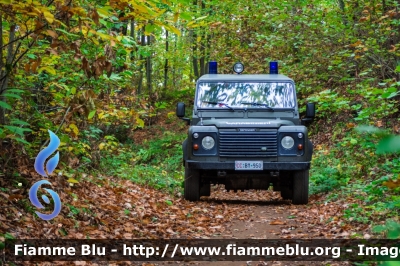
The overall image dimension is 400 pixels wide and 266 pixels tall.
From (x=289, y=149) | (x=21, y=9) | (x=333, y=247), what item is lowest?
(x=333, y=247)

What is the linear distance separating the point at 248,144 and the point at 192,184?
1235 millimetres

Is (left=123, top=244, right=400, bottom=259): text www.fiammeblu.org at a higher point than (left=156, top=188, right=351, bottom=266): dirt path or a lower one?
higher

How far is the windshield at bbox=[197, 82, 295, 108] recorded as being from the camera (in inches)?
356

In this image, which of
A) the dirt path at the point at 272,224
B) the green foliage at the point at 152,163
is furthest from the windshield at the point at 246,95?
the green foliage at the point at 152,163

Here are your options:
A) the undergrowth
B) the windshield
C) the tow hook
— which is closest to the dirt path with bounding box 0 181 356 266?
the undergrowth

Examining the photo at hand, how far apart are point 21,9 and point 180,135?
17191 mm

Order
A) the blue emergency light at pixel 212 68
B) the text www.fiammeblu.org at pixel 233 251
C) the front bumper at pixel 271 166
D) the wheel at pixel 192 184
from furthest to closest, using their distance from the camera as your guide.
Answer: the blue emergency light at pixel 212 68 → the wheel at pixel 192 184 → the front bumper at pixel 271 166 → the text www.fiammeblu.org at pixel 233 251

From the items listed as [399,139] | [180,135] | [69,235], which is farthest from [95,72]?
[180,135]

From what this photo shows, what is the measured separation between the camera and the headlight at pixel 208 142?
8.27 metres

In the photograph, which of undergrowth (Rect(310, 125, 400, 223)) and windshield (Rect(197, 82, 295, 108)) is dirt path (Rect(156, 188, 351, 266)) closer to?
undergrowth (Rect(310, 125, 400, 223))

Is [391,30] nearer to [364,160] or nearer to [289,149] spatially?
[364,160]

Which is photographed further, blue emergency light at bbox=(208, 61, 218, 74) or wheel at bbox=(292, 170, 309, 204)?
blue emergency light at bbox=(208, 61, 218, 74)

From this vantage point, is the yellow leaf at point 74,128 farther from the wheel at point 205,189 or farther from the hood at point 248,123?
the wheel at point 205,189

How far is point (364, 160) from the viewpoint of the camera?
9.98 metres
